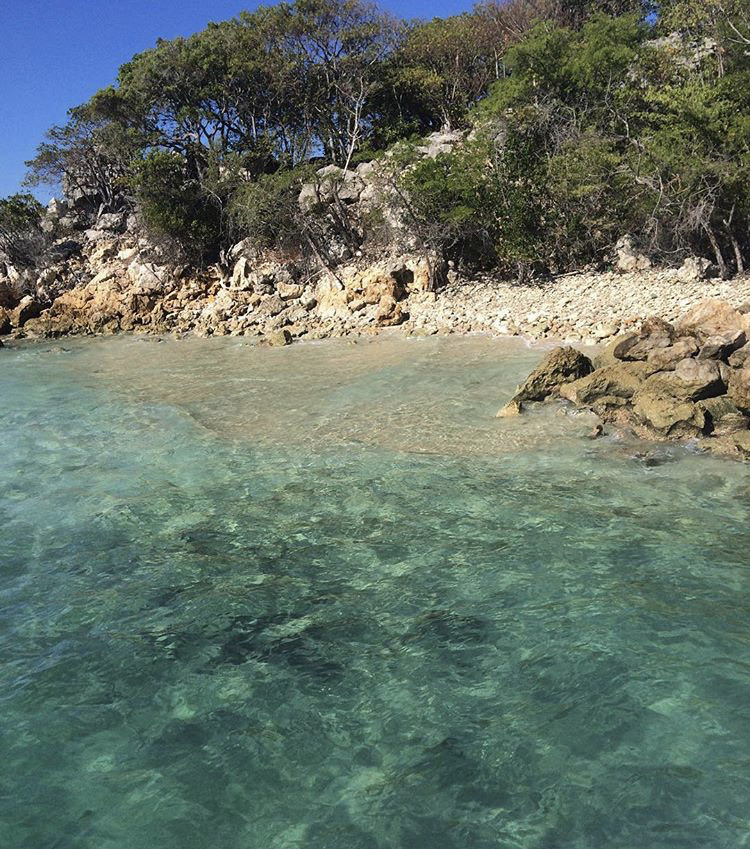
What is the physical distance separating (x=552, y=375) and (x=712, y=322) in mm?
3870

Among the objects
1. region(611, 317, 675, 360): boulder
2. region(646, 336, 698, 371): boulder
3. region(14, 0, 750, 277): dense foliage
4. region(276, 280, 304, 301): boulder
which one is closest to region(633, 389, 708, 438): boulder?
region(646, 336, 698, 371): boulder

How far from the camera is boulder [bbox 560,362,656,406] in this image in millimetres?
11180

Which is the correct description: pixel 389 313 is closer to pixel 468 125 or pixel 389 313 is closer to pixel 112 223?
pixel 468 125

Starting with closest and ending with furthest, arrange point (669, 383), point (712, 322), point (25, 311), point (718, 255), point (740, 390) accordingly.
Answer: point (740, 390) → point (669, 383) → point (712, 322) → point (718, 255) → point (25, 311)

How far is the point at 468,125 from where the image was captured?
35.8 m

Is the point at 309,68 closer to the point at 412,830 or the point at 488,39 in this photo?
the point at 488,39

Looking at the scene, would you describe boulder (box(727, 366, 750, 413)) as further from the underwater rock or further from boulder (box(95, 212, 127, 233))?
boulder (box(95, 212, 127, 233))

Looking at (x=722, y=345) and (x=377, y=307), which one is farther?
(x=377, y=307)

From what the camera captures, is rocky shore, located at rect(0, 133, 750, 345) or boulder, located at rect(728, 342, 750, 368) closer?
boulder, located at rect(728, 342, 750, 368)

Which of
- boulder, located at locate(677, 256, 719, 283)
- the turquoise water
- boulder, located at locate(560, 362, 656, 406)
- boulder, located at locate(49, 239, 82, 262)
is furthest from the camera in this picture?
boulder, located at locate(49, 239, 82, 262)

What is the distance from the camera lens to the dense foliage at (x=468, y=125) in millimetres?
20625

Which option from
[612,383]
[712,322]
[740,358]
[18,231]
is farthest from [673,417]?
Answer: [18,231]

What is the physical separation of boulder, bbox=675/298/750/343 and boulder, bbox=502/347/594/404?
2.12 m

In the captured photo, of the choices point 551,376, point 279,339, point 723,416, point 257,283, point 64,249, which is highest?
point 64,249
